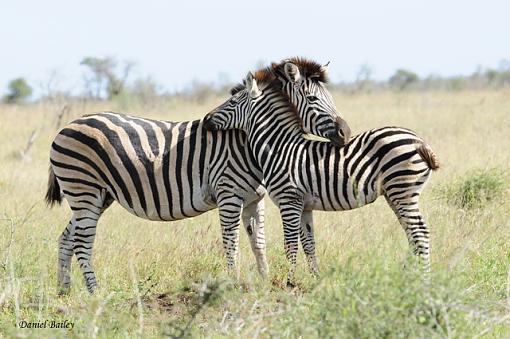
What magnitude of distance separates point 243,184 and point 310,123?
843 mm

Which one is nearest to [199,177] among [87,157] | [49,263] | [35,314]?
[87,157]

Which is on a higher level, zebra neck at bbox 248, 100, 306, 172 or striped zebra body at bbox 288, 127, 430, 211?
zebra neck at bbox 248, 100, 306, 172

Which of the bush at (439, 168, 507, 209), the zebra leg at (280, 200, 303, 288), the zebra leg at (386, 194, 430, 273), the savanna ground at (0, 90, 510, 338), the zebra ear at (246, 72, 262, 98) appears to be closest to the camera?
the savanna ground at (0, 90, 510, 338)

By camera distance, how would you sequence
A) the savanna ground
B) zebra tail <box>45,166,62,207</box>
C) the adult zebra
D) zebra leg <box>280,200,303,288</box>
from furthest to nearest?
zebra tail <box>45,166,62,207</box> → the adult zebra → zebra leg <box>280,200,303,288</box> → the savanna ground

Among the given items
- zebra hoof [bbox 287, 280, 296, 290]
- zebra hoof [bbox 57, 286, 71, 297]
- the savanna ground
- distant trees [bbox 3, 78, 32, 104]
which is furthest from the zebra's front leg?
distant trees [bbox 3, 78, 32, 104]

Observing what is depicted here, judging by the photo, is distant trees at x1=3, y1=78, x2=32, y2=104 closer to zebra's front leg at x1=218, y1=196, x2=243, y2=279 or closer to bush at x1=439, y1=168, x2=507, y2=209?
bush at x1=439, y1=168, x2=507, y2=209

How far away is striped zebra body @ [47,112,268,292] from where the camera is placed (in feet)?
26.2

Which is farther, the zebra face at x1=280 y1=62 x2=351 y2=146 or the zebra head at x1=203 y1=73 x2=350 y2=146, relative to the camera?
the zebra head at x1=203 y1=73 x2=350 y2=146

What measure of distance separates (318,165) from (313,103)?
63cm

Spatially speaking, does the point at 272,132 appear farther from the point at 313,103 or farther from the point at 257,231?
the point at 257,231

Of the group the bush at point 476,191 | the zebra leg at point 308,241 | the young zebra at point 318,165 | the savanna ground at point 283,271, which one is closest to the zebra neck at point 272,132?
the young zebra at point 318,165

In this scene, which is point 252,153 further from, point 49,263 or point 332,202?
point 49,263

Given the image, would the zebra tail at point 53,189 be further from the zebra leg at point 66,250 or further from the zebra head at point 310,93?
the zebra head at point 310,93

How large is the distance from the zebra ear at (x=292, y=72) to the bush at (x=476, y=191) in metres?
3.26
